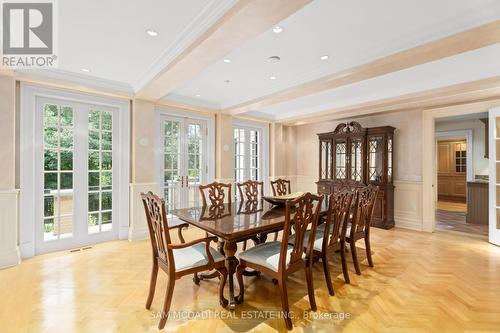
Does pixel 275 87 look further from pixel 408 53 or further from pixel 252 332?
pixel 252 332

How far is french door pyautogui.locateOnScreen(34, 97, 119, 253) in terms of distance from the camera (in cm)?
340

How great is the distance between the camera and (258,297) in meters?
2.31

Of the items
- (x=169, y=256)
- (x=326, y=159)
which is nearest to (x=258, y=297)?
(x=169, y=256)

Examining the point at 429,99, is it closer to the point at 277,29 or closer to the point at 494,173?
the point at 494,173

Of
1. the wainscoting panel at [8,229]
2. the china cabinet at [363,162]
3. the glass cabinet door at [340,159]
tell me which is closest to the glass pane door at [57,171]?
the wainscoting panel at [8,229]

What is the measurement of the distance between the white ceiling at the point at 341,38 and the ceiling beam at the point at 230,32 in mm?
325

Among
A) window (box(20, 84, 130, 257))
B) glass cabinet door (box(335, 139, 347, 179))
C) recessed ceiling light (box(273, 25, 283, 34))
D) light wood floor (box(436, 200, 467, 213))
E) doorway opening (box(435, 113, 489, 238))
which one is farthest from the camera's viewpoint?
light wood floor (box(436, 200, 467, 213))

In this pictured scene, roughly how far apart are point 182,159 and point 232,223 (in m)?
2.84

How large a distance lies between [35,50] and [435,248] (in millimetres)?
5710

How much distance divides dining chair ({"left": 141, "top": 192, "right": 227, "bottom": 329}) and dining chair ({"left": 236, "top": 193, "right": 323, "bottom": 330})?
0.29 meters

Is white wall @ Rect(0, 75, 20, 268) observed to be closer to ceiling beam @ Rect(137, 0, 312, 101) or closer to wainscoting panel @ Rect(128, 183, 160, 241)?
wainscoting panel @ Rect(128, 183, 160, 241)

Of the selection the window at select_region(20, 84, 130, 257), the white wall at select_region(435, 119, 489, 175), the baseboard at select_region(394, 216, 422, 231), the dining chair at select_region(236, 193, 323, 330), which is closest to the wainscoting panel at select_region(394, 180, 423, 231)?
the baseboard at select_region(394, 216, 422, 231)

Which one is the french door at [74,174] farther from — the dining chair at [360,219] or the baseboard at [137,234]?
the dining chair at [360,219]

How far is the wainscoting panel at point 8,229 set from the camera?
9.68 ft
